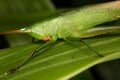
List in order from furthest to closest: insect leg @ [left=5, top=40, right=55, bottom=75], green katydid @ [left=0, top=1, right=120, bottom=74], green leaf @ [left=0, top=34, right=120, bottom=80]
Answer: green katydid @ [left=0, top=1, right=120, bottom=74] → insect leg @ [left=5, top=40, right=55, bottom=75] → green leaf @ [left=0, top=34, right=120, bottom=80]

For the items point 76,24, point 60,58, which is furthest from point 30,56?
point 76,24

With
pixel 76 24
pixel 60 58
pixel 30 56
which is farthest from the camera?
pixel 76 24

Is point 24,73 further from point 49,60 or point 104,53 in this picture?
point 104,53

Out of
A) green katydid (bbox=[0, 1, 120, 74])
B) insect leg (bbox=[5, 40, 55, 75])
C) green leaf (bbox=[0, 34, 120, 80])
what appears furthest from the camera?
green katydid (bbox=[0, 1, 120, 74])

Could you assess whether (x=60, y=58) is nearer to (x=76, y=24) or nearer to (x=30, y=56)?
(x=30, y=56)

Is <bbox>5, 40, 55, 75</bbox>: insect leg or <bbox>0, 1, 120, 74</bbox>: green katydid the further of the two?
<bbox>0, 1, 120, 74</bbox>: green katydid
